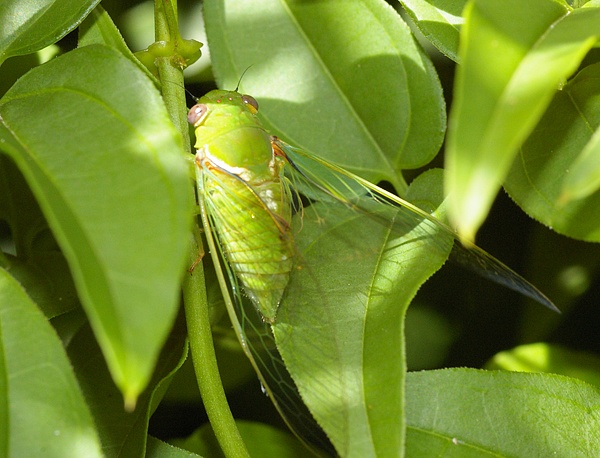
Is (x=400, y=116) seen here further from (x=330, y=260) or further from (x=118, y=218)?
(x=118, y=218)

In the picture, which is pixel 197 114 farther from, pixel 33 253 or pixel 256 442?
pixel 256 442

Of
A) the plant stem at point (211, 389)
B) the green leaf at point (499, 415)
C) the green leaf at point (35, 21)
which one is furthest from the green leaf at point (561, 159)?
the green leaf at point (35, 21)

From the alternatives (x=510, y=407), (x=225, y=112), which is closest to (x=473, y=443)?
(x=510, y=407)

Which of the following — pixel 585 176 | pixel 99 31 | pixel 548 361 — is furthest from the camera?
pixel 548 361

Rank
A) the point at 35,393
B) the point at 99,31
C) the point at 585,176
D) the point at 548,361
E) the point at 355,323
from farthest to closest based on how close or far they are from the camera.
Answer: the point at 548,361
the point at 99,31
the point at 355,323
the point at 35,393
the point at 585,176

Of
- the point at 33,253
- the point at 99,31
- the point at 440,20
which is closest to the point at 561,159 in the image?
the point at 440,20

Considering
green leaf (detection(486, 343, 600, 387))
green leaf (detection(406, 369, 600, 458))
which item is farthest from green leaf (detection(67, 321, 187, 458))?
green leaf (detection(486, 343, 600, 387))

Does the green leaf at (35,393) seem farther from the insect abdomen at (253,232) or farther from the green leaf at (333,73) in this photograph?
the green leaf at (333,73)

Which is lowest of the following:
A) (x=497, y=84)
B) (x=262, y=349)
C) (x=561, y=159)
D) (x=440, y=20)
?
(x=262, y=349)
